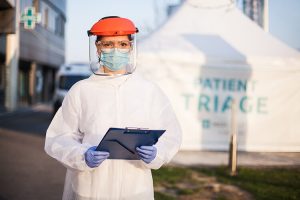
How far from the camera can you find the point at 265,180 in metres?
5.90

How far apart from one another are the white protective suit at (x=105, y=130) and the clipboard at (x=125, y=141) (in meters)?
0.11

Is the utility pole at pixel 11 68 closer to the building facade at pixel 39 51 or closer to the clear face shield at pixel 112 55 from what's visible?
the building facade at pixel 39 51

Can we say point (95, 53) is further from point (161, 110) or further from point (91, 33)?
point (161, 110)

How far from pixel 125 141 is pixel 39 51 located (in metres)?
25.3

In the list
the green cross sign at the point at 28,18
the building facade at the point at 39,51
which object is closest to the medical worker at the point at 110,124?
the green cross sign at the point at 28,18

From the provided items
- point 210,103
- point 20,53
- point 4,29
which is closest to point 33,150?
point 210,103

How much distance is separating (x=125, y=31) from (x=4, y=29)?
1501cm

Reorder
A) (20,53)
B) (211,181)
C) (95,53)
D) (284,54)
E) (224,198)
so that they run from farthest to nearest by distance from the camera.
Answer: (20,53) < (284,54) < (211,181) < (224,198) < (95,53)

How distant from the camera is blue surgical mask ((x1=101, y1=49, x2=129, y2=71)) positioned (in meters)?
2.32

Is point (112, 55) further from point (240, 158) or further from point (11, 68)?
point (11, 68)

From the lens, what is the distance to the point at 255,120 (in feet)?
27.8

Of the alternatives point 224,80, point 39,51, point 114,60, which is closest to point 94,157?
point 114,60

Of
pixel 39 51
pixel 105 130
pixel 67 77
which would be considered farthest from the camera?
pixel 39 51

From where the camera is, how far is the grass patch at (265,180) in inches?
201
